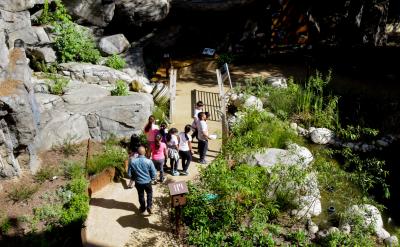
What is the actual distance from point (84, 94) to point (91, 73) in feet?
5.13

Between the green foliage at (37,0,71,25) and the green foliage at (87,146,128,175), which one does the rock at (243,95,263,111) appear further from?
the green foliage at (37,0,71,25)

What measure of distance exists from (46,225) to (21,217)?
556 millimetres

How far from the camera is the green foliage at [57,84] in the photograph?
40.1 ft

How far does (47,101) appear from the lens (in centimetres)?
1163

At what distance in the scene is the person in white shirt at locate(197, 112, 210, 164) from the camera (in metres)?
9.98

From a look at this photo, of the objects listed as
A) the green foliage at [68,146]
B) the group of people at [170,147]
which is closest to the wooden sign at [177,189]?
the group of people at [170,147]

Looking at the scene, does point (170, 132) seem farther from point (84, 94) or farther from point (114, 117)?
point (84, 94)

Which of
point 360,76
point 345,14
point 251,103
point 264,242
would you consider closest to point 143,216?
point 264,242

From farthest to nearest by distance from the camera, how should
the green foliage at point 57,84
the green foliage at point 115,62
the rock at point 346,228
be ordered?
the green foliage at point 115,62
the green foliage at point 57,84
the rock at point 346,228

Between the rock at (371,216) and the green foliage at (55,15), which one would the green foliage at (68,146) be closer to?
the green foliage at (55,15)

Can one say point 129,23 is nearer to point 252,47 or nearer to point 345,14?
point 252,47

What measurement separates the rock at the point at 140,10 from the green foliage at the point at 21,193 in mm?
8159

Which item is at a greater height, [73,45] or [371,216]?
[73,45]

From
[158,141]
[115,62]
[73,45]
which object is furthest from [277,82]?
[158,141]
